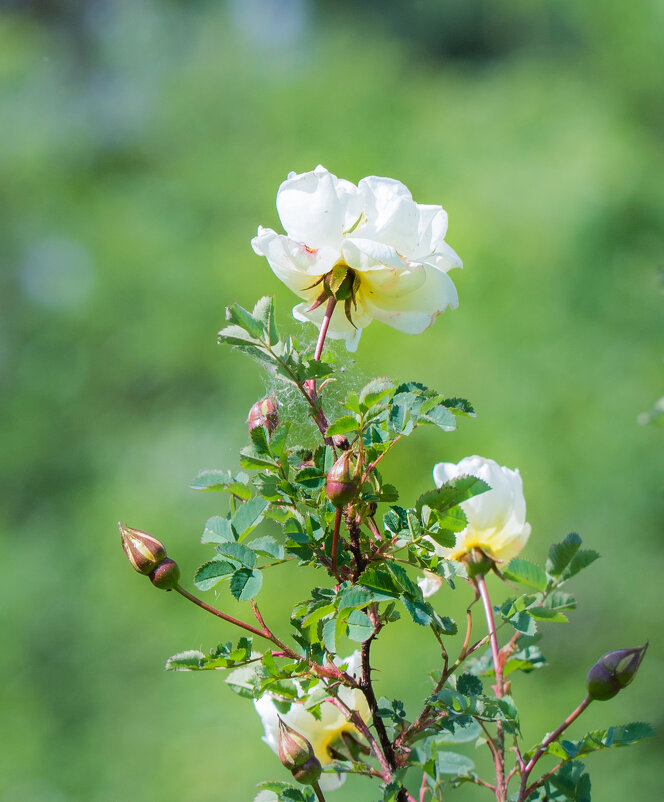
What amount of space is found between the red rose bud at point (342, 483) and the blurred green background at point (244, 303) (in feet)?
4.04

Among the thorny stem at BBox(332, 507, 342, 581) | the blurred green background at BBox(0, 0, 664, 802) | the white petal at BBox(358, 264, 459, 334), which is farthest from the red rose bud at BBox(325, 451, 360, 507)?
the blurred green background at BBox(0, 0, 664, 802)

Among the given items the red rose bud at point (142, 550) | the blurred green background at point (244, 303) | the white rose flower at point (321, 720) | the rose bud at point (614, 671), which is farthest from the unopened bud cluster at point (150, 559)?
the blurred green background at point (244, 303)

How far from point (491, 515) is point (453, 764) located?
5.9 inches

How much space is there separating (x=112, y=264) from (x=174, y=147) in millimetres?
701

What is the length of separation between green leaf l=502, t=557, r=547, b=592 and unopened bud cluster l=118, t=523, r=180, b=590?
16 centimetres

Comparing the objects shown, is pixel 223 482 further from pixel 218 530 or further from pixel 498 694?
pixel 498 694

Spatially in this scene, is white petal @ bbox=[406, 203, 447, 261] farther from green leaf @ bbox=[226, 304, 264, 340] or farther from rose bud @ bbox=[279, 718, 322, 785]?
rose bud @ bbox=[279, 718, 322, 785]

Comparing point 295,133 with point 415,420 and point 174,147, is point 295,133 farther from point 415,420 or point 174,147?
point 415,420

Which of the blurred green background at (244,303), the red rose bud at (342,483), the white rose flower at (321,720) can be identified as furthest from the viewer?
the blurred green background at (244,303)

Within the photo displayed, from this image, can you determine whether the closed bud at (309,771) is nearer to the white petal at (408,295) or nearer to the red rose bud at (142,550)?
the red rose bud at (142,550)

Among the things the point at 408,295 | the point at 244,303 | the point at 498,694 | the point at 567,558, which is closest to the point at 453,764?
the point at 498,694

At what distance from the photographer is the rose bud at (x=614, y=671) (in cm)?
42

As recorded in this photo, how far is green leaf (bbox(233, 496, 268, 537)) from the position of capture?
1.47ft

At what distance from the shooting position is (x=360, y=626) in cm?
43
